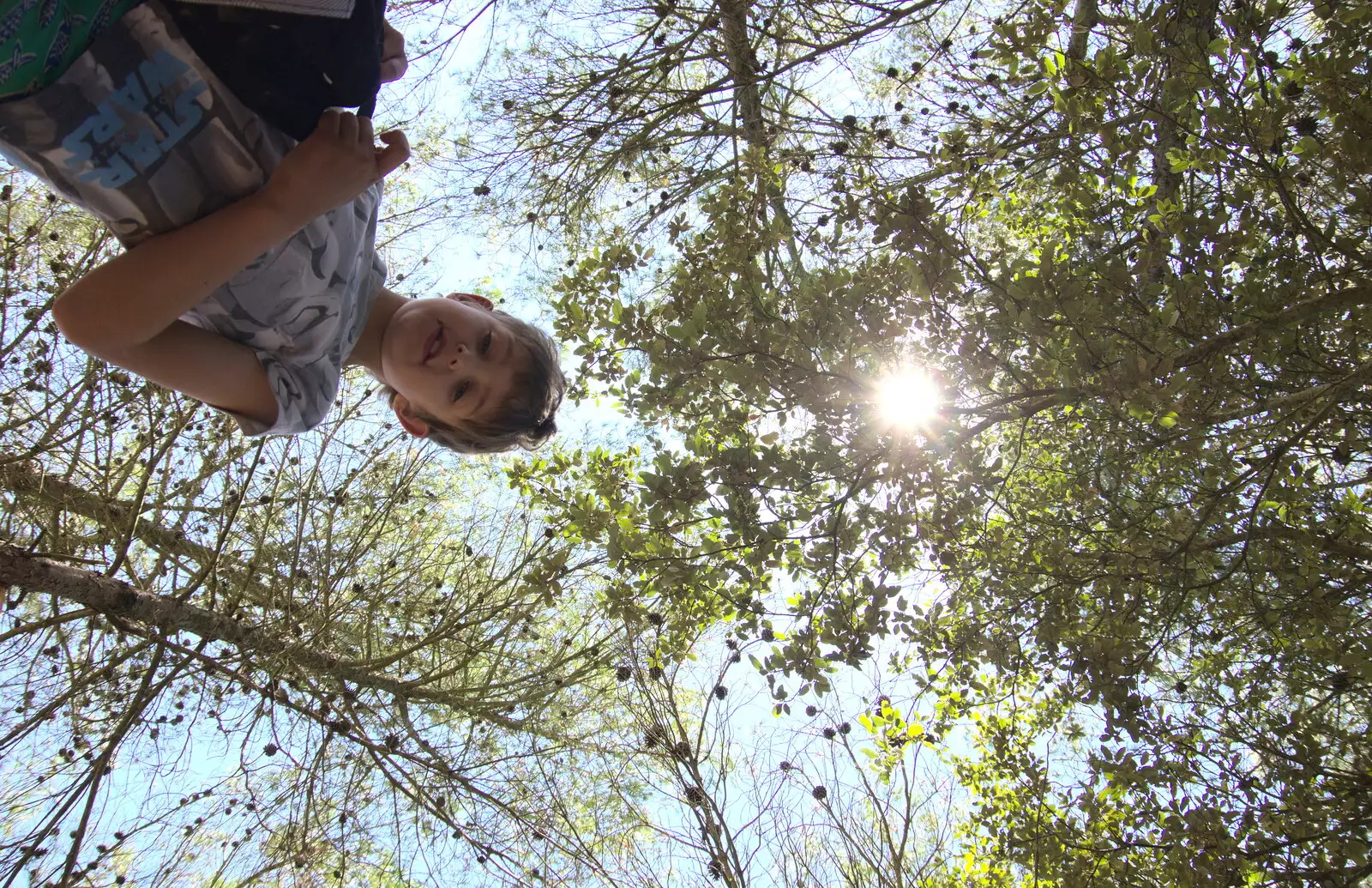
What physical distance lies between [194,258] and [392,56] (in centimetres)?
42

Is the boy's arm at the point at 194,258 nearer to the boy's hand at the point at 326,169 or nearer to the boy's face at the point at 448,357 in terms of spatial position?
the boy's hand at the point at 326,169

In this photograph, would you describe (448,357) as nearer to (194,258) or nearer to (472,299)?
(472,299)

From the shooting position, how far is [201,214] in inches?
35.9

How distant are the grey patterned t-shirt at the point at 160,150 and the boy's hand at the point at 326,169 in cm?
7

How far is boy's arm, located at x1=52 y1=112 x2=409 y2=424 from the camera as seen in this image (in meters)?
0.83

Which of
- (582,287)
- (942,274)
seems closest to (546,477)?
(582,287)

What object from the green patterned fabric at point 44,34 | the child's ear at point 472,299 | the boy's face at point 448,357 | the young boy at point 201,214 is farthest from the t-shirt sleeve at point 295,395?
the green patterned fabric at point 44,34

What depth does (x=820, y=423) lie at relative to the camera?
1.95 metres

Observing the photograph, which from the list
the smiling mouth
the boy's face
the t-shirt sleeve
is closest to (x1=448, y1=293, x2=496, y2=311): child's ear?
the boy's face

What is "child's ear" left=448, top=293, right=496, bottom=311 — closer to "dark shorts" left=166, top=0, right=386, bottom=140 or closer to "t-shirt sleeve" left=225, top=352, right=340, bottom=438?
"t-shirt sleeve" left=225, top=352, right=340, bottom=438

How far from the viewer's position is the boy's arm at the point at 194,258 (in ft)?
2.72

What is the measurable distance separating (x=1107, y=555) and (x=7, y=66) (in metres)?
2.50

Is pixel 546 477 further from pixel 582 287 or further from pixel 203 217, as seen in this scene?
pixel 203 217

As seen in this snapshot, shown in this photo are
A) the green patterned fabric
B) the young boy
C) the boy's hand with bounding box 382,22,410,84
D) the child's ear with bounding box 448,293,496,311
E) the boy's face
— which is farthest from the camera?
the child's ear with bounding box 448,293,496,311
